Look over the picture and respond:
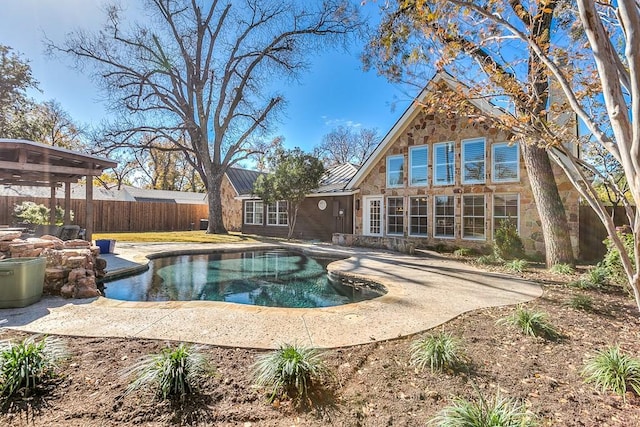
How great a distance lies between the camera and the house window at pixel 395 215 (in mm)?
13680

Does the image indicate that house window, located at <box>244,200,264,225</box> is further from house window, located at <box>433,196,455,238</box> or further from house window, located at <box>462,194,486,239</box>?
house window, located at <box>462,194,486,239</box>

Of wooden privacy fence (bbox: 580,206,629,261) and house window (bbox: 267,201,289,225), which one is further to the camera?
house window (bbox: 267,201,289,225)

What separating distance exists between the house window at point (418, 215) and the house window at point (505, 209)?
99.9 inches

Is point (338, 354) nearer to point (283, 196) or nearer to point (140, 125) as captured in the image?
point (283, 196)

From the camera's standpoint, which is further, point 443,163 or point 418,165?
point 418,165

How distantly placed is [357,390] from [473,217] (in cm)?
1095

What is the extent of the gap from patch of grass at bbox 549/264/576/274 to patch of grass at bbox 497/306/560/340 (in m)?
4.71

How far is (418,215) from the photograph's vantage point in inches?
520

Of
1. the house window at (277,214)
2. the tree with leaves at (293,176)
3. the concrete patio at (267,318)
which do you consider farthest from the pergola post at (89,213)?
the house window at (277,214)

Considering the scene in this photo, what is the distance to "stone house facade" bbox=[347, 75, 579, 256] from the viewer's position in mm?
10820

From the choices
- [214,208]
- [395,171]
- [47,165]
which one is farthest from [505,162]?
[214,208]

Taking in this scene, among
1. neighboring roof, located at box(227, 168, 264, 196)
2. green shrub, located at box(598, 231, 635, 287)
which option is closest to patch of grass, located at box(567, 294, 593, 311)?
green shrub, located at box(598, 231, 635, 287)

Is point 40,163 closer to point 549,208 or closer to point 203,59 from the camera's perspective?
point 203,59

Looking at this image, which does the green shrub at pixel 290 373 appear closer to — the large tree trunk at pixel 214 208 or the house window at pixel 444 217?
the house window at pixel 444 217
